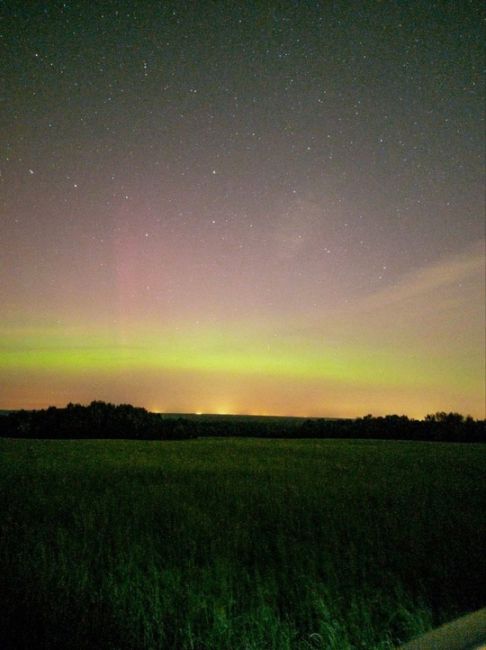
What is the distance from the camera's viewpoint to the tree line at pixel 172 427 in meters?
45.0

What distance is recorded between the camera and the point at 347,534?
7.80 metres

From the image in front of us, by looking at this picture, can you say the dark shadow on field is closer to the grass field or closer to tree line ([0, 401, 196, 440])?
the grass field

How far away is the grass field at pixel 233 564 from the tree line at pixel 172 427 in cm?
3404

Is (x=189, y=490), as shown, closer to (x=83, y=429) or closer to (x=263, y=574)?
(x=263, y=574)

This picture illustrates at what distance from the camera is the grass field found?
421 centimetres

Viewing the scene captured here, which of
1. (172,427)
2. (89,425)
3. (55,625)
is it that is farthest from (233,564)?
(89,425)

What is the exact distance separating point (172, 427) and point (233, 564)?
4143 centimetres

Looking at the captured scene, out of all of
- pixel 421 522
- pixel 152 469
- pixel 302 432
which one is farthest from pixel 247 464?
pixel 302 432

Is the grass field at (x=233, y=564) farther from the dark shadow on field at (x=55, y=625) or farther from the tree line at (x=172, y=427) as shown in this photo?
the tree line at (x=172, y=427)

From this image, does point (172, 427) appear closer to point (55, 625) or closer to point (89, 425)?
point (89, 425)

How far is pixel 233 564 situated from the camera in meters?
6.16

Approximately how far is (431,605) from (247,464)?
14329mm

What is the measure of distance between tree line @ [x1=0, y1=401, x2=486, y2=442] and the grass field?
3404cm

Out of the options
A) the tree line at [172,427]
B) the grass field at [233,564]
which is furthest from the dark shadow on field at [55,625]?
the tree line at [172,427]
